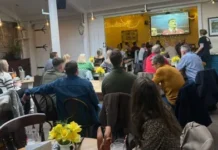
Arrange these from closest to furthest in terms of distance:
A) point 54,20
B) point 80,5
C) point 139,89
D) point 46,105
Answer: point 139,89 < point 46,105 < point 54,20 < point 80,5

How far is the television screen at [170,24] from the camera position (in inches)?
418

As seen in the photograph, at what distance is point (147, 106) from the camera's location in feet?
6.11

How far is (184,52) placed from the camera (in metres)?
5.68

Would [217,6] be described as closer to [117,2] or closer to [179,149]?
[117,2]

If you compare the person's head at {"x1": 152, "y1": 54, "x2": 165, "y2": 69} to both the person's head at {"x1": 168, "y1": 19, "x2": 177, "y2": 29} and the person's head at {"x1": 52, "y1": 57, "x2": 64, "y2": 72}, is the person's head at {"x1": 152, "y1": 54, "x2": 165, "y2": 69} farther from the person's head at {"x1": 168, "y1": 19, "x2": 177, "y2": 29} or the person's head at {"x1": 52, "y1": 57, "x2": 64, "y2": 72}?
the person's head at {"x1": 168, "y1": 19, "x2": 177, "y2": 29}

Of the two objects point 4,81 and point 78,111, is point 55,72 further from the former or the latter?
point 78,111

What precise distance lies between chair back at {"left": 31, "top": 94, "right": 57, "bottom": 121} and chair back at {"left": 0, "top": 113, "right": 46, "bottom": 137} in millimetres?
1250

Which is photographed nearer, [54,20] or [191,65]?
[191,65]

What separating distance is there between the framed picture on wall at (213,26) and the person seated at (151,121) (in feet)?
25.0

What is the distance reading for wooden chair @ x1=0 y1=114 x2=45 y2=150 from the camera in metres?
2.37

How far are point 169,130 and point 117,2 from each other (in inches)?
341

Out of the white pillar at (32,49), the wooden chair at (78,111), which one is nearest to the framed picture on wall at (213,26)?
the wooden chair at (78,111)

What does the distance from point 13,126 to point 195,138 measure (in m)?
1.50

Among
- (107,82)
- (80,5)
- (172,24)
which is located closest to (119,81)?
(107,82)
